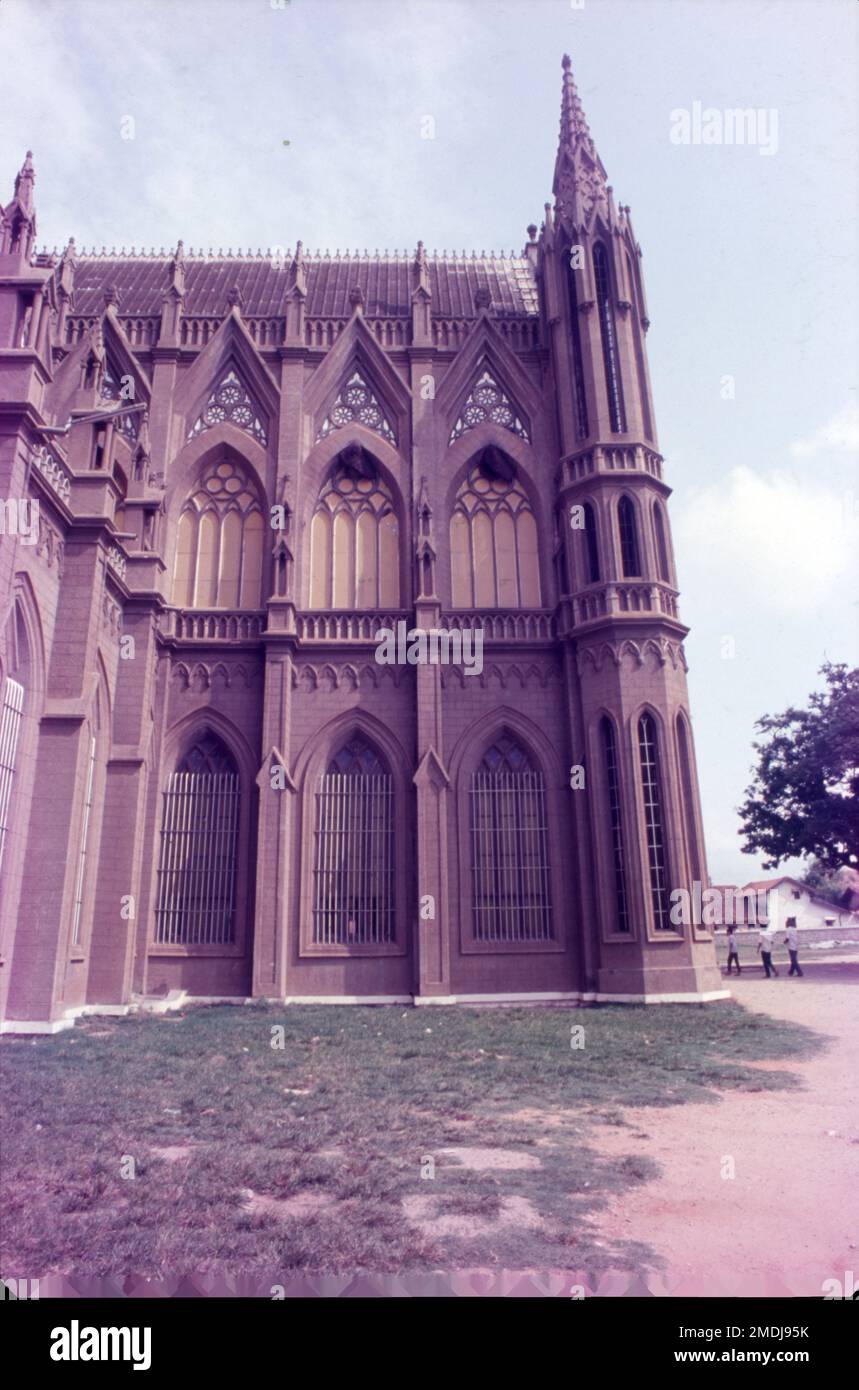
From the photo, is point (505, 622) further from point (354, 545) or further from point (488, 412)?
point (488, 412)

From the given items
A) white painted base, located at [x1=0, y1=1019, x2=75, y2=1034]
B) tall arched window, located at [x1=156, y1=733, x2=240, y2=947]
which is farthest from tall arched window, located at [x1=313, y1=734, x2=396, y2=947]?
white painted base, located at [x1=0, y1=1019, x2=75, y2=1034]

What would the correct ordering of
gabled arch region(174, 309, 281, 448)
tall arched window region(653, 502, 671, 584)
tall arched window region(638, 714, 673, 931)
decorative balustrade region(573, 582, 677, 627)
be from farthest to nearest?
gabled arch region(174, 309, 281, 448)
tall arched window region(653, 502, 671, 584)
decorative balustrade region(573, 582, 677, 627)
tall arched window region(638, 714, 673, 931)

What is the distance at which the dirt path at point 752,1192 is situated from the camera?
4.93 meters

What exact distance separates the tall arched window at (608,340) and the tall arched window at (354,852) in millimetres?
11467

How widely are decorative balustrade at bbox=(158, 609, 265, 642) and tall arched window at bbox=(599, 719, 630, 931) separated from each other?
9595mm

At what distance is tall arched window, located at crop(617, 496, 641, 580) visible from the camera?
22672 mm

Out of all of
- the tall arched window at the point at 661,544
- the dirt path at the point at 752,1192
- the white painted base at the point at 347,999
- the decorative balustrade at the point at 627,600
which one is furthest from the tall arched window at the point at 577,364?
the dirt path at the point at 752,1192

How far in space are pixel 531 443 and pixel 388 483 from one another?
446cm

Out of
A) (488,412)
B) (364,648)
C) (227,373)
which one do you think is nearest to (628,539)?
(488,412)

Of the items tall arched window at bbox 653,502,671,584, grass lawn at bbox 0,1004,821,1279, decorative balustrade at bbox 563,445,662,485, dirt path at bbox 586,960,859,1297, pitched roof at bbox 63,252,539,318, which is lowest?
dirt path at bbox 586,960,859,1297

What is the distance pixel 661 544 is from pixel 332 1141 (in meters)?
18.9

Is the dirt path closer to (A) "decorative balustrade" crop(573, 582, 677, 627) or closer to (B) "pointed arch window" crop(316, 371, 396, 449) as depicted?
(A) "decorative balustrade" crop(573, 582, 677, 627)
